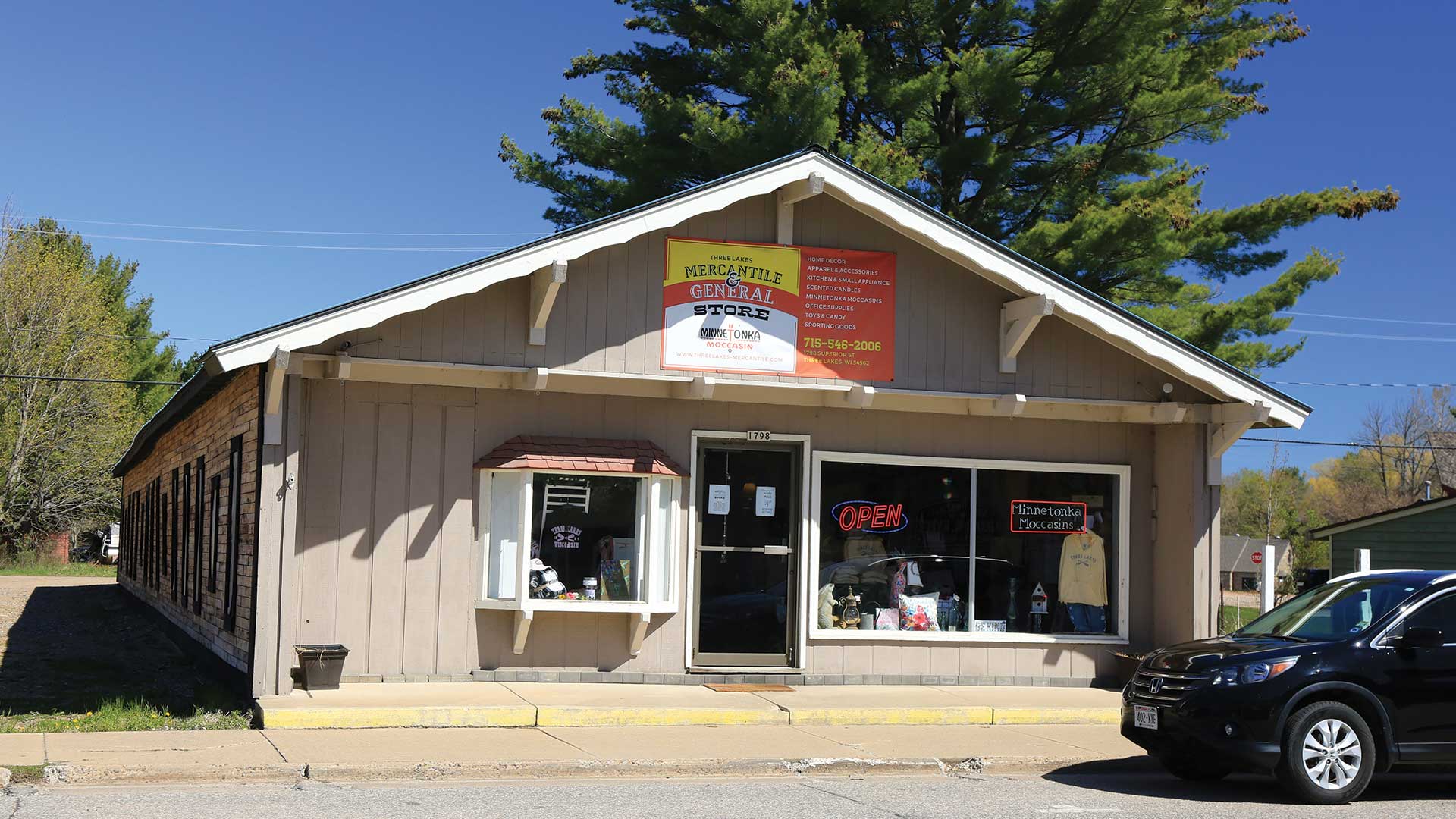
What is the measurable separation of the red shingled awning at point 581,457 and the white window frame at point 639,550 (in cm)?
6

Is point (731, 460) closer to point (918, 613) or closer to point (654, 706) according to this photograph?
point (918, 613)

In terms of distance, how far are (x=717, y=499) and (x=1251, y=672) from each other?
5704 millimetres

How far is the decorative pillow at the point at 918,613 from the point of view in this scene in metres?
13.8

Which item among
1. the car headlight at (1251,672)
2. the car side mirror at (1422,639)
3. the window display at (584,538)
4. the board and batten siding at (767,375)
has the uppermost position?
the board and batten siding at (767,375)

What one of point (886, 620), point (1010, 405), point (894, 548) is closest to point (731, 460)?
point (894, 548)

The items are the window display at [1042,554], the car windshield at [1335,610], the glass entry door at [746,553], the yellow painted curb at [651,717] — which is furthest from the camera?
the window display at [1042,554]

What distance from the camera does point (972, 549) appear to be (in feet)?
46.1

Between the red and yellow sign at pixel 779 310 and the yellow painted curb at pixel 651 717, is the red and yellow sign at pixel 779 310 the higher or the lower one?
the higher one

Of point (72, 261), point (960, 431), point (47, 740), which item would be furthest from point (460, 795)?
point (72, 261)

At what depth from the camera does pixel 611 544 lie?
12.9 metres

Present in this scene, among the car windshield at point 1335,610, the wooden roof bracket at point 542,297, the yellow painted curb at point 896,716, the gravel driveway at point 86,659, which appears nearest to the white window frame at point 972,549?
the yellow painted curb at point 896,716

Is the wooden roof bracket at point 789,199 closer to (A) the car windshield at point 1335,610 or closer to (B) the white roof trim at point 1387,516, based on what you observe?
(A) the car windshield at point 1335,610

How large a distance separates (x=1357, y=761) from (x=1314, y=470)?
102058mm

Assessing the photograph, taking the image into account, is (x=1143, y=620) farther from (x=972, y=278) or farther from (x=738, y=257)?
(x=738, y=257)
